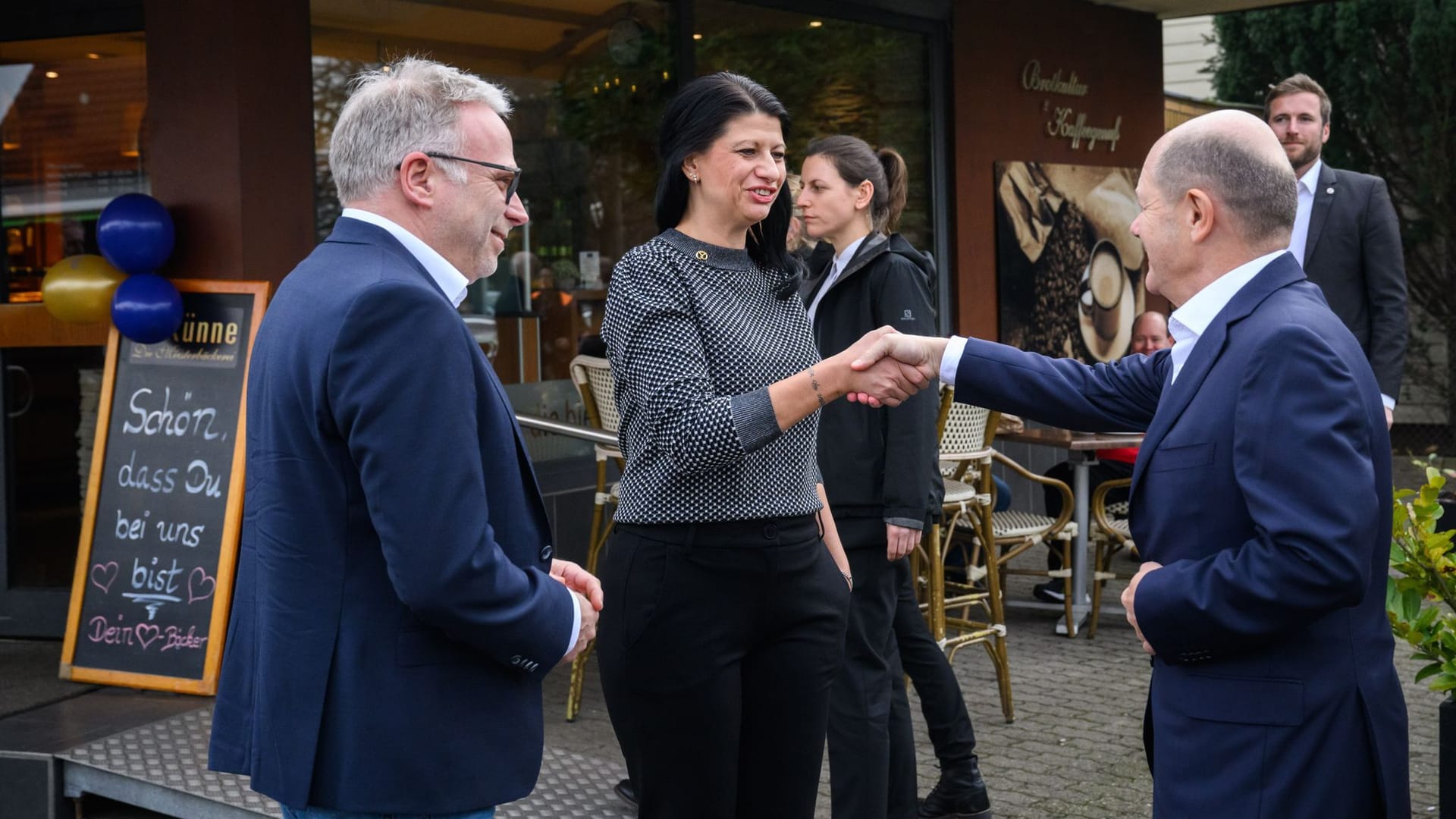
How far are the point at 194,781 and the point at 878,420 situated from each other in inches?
91.4

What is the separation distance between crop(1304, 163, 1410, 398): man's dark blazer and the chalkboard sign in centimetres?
413

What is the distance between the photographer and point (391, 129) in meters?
2.15

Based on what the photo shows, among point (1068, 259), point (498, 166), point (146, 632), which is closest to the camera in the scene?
point (498, 166)

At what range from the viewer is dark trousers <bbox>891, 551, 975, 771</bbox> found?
461 centimetres

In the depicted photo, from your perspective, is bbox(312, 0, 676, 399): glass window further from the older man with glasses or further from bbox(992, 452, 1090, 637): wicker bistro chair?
the older man with glasses

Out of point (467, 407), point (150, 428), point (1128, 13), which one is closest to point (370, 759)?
Result: point (467, 407)

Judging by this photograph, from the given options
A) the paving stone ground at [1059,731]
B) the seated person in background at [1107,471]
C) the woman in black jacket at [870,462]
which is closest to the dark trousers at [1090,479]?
the seated person in background at [1107,471]

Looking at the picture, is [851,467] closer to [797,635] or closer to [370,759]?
[797,635]

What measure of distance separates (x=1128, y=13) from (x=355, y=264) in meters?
10.6

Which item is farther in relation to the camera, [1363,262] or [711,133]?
[1363,262]

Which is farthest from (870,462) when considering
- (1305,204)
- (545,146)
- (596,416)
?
(545,146)

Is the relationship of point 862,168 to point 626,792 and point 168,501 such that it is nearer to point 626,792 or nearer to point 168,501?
point 626,792

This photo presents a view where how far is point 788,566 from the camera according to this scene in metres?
3.00

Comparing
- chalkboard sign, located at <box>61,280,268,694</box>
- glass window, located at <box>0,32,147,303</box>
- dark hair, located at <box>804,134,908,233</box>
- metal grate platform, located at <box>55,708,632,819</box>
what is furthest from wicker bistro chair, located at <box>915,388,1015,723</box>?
glass window, located at <box>0,32,147,303</box>
